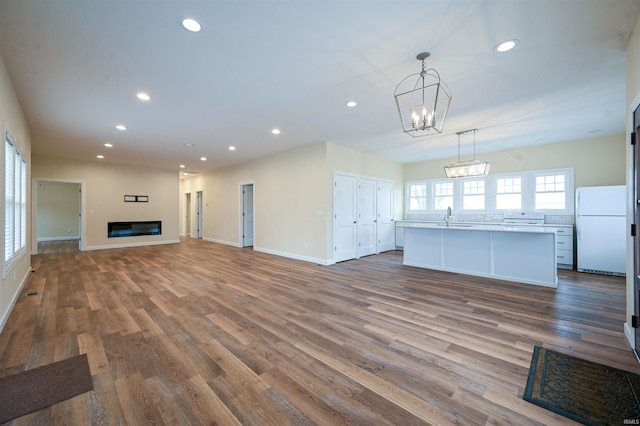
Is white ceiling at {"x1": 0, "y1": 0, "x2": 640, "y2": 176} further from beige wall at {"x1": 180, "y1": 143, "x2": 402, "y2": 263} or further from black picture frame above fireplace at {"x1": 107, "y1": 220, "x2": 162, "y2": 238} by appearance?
black picture frame above fireplace at {"x1": 107, "y1": 220, "x2": 162, "y2": 238}

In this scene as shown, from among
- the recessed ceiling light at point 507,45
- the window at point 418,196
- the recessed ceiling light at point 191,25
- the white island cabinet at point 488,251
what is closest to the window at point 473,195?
the window at point 418,196

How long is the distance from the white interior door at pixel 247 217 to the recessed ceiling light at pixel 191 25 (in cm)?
677

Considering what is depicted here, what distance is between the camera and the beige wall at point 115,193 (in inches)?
310

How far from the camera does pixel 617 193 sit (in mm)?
4977

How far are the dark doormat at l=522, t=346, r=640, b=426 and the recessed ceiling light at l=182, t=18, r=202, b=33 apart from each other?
3.80m

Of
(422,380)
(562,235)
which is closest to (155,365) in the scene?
(422,380)

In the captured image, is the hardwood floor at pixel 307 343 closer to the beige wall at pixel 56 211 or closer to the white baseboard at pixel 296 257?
the white baseboard at pixel 296 257

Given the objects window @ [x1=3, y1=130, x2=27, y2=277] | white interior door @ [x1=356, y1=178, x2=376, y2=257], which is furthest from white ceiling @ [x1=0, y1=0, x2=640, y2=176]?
white interior door @ [x1=356, y1=178, x2=376, y2=257]

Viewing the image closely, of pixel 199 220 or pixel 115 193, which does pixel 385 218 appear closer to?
pixel 199 220

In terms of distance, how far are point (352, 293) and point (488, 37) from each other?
11.3ft

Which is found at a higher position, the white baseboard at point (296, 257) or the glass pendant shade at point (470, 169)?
the glass pendant shade at point (470, 169)

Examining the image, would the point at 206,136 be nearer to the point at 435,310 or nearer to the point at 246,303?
the point at 246,303

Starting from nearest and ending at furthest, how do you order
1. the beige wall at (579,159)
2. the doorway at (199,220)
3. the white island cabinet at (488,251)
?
the white island cabinet at (488,251), the beige wall at (579,159), the doorway at (199,220)

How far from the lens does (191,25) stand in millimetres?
2262
